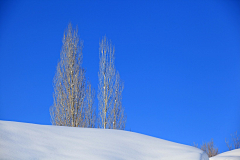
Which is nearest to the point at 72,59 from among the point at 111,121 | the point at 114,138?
the point at 111,121

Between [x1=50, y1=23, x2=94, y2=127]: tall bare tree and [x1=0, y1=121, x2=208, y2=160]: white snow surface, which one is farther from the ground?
[x1=50, y1=23, x2=94, y2=127]: tall bare tree

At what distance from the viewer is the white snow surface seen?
7.95 feet

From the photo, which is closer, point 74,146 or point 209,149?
point 74,146

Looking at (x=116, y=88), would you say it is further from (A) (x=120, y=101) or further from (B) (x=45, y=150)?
(B) (x=45, y=150)

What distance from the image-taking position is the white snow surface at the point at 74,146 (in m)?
2.42

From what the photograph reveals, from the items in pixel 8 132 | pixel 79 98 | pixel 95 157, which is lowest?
pixel 95 157

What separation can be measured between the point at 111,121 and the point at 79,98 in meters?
1.83

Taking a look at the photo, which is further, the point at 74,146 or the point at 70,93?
the point at 70,93

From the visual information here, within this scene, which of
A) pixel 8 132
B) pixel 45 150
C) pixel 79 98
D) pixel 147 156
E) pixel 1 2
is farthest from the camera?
pixel 79 98

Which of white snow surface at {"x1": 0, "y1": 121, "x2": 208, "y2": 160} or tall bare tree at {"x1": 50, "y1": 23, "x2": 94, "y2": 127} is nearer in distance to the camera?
white snow surface at {"x1": 0, "y1": 121, "x2": 208, "y2": 160}

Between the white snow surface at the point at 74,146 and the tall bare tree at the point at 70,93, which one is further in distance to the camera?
the tall bare tree at the point at 70,93

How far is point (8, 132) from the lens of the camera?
274 cm

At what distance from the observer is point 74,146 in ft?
9.08

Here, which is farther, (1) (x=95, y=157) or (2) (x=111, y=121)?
(2) (x=111, y=121)
